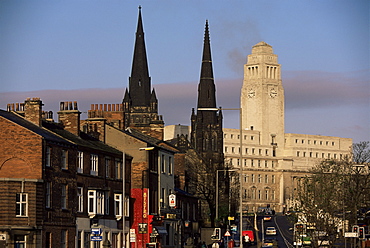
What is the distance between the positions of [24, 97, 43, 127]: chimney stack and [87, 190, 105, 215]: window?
24.7ft

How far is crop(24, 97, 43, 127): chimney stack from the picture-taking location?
74.9m

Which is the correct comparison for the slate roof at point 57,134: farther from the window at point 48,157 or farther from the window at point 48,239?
the window at point 48,239

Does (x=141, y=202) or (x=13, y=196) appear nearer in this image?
(x=13, y=196)

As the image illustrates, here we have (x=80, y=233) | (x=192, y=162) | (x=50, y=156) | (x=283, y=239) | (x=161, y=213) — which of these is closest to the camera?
(x=50, y=156)

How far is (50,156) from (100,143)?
15.6 meters

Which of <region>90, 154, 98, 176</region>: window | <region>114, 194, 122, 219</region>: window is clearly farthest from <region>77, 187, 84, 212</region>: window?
<region>114, 194, 122, 219</region>: window

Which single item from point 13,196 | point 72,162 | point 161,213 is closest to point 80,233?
point 72,162

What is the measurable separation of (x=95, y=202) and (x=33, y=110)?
945 cm

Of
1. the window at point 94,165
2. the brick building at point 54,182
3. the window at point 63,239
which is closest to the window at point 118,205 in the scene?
the brick building at point 54,182

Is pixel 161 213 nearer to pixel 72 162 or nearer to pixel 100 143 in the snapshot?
pixel 100 143

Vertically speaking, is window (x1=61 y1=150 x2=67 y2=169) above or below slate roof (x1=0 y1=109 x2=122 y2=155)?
below

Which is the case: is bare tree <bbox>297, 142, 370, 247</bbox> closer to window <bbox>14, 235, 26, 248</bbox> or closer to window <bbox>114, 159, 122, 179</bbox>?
window <bbox>114, 159, 122, 179</bbox>

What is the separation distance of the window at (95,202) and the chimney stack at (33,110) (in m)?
7.52

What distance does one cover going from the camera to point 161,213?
9350 centimetres
